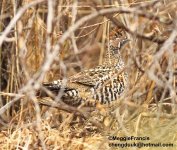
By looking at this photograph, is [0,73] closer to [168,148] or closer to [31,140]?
[31,140]

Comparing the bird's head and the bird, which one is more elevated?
the bird's head

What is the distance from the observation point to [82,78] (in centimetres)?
573

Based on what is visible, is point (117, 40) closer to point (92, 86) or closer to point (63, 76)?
point (92, 86)

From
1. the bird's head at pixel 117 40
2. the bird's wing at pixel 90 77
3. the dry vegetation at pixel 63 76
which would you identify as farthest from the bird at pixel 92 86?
the bird's head at pixel 117 40

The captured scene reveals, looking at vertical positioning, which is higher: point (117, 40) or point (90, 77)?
point (117, 40)

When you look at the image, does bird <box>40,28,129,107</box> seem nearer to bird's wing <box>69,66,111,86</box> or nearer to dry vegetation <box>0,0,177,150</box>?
bird's wing <box>69,66,111,86</box>

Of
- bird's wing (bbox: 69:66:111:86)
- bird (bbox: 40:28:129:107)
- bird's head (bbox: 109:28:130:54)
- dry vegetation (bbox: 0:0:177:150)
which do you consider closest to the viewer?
dry vegetation (bbox: 0:0:177:150)

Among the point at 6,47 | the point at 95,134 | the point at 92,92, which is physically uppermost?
the point at 6,47

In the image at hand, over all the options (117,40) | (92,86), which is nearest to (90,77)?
(92,86)

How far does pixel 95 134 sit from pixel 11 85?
1205 mm

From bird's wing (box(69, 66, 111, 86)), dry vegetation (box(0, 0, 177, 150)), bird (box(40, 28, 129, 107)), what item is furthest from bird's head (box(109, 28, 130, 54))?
bird's wing (box(69, 66, 111, 86))

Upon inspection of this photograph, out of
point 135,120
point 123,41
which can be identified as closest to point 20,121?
point 135,120

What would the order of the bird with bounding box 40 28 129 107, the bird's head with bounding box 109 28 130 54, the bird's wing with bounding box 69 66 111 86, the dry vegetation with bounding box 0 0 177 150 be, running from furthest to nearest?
the bird's head with bounding box 109 28 130 54 < the bird's wing with bounding box 69 66 111 86 < the bird with bounding box 40 28 129 107 < the dry vegetation with bounding box 0 0 177 150

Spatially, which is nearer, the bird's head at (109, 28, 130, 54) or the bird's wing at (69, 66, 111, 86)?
the bird's wing at (69, 66, 111, 86)
